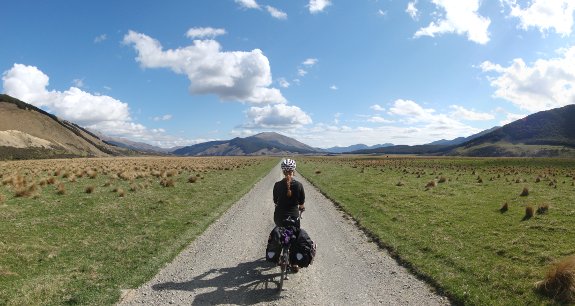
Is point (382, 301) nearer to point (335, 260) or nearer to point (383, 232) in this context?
point (335, 260)

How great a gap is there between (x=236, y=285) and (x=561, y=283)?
7682 millimetres

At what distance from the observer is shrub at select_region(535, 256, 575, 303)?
8406 mm

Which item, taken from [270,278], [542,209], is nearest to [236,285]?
[270,278]

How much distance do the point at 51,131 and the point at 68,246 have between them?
216m

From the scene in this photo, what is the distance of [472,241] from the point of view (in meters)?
14.1

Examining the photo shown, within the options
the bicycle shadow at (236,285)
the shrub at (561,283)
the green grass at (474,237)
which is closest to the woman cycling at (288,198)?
the bicycle shadow at (236,285)

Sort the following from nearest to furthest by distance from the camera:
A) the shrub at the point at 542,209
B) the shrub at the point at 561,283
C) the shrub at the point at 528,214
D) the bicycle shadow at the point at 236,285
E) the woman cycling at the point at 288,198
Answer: the shrub at the point at 561,283 → the bicycle shadow at the point at 236,285 → the woman cycling at the point at 288,198 → the shrub at the point at 528,214 → the shrub at the point at 542,209

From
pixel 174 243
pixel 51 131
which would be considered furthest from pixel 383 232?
pixel 51 131

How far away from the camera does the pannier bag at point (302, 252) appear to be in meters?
9.68

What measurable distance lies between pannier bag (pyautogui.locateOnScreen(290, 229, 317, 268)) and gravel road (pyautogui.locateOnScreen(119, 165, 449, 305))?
57cm

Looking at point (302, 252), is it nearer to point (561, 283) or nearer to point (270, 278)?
point (270, 278)

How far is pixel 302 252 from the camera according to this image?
971 cm

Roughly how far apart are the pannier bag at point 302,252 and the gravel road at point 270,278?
0.57 meters

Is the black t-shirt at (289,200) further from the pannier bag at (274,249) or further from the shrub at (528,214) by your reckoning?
the shrub at (528,214)
